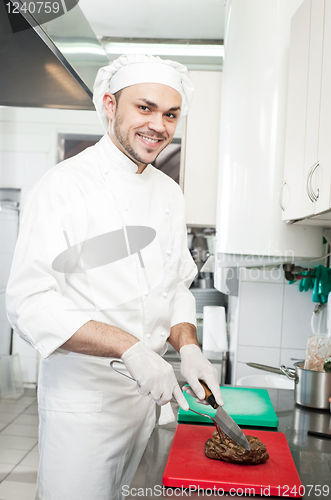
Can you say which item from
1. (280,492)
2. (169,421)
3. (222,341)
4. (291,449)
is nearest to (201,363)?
(169,421)

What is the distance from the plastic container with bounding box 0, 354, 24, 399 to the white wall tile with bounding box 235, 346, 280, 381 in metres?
2.12

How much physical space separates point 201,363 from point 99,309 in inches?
11.6

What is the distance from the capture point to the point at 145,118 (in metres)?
1.19

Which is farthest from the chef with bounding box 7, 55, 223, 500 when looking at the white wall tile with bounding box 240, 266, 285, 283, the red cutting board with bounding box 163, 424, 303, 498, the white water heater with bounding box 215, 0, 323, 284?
the white wall tile with bounding box 240, 266, 285, 283

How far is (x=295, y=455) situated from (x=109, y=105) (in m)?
1.00

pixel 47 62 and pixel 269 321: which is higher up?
pixel 47 62

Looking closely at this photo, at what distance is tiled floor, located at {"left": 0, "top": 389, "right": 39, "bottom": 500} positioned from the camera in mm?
2432

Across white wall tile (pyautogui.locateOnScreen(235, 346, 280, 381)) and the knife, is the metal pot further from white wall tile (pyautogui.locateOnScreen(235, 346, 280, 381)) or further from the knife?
white wall tile (pyautogui.locateOnScreen(235, 346, 280, 381))

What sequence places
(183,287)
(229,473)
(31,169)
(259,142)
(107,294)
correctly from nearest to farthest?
(229,473) → (107,294) → (183,287) → (259,142) → (31,169)

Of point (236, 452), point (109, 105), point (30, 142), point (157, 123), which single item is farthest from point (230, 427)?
point (30, 142)

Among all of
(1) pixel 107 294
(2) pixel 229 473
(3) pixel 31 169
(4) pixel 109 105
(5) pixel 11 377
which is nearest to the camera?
(2) pixel 229 473

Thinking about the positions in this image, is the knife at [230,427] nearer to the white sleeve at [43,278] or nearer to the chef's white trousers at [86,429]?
the chef's white trousers at [86,429]

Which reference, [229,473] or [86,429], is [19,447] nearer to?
[86,429]

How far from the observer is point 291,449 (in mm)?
1111
